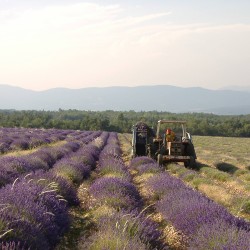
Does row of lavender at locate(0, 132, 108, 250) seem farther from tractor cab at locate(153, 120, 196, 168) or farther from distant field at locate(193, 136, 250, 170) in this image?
distant field at locate(193, 136, 250, 170)

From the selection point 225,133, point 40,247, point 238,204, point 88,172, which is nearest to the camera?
point 40,247

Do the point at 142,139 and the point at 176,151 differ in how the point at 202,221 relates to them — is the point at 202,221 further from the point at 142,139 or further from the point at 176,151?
the point at 142,139

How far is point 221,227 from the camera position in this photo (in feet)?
14.5

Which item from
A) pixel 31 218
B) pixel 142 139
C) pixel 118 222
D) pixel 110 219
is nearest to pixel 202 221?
pixel 118 222

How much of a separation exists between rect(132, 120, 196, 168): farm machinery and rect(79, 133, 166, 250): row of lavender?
7541 millimetres

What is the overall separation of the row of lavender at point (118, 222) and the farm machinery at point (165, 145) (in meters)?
7.54

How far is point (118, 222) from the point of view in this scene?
488cm

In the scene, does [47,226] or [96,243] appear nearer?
[96,243]

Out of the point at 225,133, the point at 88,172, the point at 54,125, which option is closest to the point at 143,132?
the point at 88,172

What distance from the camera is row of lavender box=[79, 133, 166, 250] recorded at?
13.2ft

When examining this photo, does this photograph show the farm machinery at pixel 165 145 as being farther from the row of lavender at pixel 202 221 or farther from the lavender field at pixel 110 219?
the row of lavender at pixel 202 221

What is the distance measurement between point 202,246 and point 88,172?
720 centimetres

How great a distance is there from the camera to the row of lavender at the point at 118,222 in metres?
4.01

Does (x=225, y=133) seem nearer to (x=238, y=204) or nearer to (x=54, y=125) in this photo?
(x=54, y=125)
